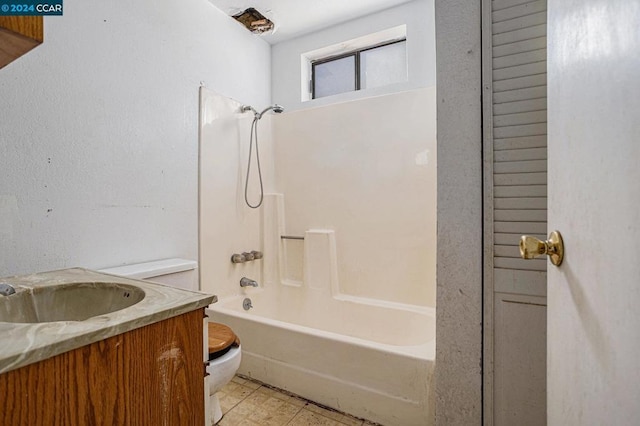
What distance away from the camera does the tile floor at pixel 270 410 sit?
1.51 meters

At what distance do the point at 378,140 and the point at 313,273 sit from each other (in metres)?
1.14

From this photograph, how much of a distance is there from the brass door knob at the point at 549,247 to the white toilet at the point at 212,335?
1.02 m

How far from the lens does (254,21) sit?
2.36m

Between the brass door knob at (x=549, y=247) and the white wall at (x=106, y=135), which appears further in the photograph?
the white wall at (x=106, y=135)

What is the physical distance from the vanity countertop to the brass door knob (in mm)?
810

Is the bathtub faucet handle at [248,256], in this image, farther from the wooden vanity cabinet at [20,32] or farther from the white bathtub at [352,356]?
the wooden vanity cabinet at [20,32]

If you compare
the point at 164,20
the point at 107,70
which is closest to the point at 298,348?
the point at 107,70

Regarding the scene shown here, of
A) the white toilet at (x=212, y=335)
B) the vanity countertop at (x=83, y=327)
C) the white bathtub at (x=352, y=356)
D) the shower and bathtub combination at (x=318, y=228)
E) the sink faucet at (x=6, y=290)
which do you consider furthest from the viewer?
the shower and bathtub combination at (x=318, y=228)

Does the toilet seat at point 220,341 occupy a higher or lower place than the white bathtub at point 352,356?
higher

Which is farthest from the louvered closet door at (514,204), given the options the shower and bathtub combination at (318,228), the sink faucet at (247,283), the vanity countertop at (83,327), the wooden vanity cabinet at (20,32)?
the sink faucet at (247,283)

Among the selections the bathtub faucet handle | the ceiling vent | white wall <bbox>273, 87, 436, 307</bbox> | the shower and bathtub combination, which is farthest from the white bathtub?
the ceiling vent

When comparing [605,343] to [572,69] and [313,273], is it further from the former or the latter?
[313,273]

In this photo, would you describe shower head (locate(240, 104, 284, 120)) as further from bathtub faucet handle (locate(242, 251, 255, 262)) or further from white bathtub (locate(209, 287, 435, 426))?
white bathtub (locate(209, 287, 435, 426))

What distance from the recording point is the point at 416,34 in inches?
86.9
